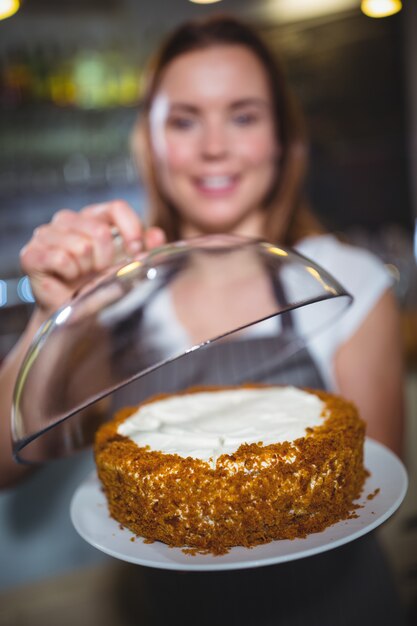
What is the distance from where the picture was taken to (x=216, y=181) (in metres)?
1.49

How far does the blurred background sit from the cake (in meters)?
1.71

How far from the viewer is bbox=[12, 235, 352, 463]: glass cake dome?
0.75 m

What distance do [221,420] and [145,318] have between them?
1.00ft

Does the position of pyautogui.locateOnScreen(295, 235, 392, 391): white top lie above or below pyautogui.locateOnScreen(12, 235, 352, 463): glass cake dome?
below

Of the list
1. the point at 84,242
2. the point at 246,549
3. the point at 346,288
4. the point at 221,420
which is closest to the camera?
the point at 246,549

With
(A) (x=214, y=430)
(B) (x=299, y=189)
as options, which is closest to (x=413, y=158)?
(B) (x=299, y=189)

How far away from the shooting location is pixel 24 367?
81 cm

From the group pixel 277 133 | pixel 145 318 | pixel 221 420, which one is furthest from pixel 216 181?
pixel 221 420

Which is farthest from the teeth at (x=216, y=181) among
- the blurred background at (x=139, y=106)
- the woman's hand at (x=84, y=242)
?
the blurred background at (x=139, y=106)

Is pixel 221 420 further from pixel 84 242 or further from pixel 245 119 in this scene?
pixel 245 119

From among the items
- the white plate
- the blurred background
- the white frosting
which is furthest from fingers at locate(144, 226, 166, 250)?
the blurred background

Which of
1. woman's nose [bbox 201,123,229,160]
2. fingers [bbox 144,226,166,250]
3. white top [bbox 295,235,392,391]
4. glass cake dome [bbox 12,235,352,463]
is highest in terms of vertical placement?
woman's nose [bbox 201,123,229,160]

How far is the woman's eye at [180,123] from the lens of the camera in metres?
1.49

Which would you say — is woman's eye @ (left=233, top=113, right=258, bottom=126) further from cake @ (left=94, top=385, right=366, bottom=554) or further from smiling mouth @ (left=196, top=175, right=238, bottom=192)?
cake @ (left=94, top=385, right=366, bottom=554)
